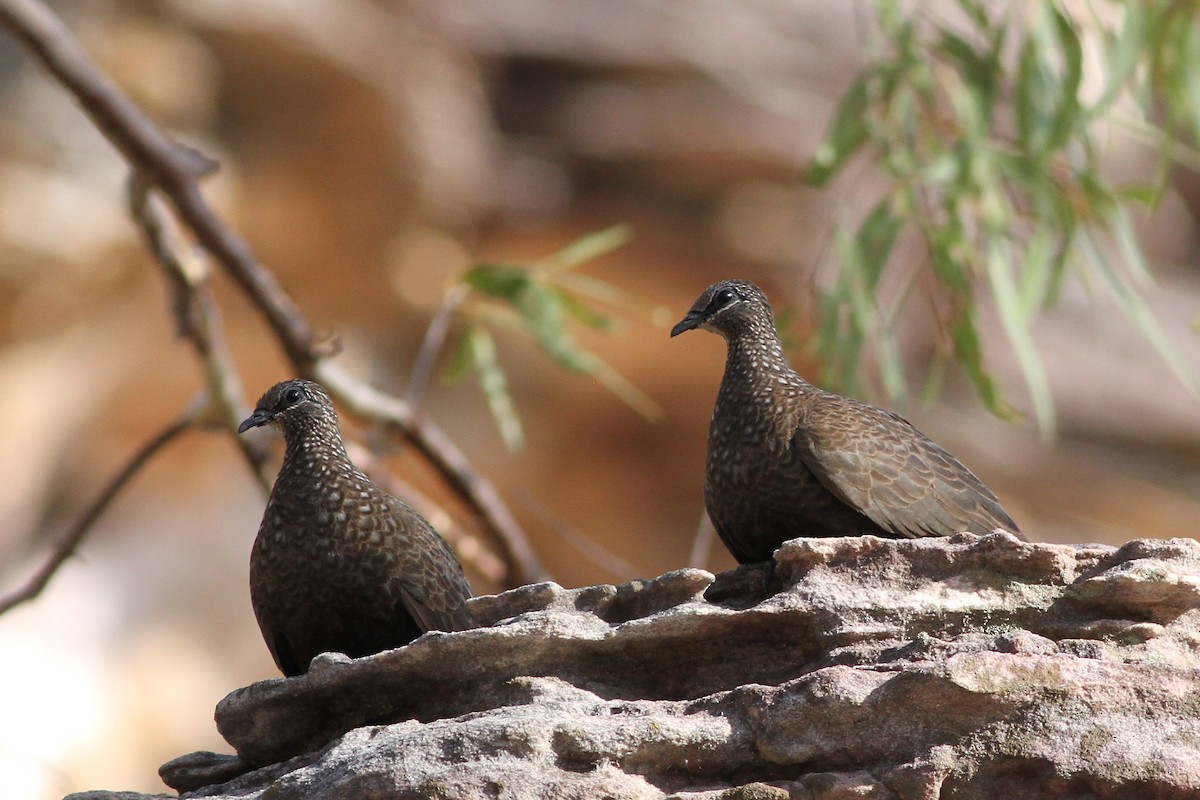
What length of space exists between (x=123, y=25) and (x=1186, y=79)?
24.1 feet

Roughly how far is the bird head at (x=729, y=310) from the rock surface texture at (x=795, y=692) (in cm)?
86

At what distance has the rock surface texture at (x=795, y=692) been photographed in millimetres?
2600

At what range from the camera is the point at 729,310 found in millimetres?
3793

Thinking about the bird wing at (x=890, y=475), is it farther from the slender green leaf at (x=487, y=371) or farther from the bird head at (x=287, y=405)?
the slender green leaf at (x=487, y=371)

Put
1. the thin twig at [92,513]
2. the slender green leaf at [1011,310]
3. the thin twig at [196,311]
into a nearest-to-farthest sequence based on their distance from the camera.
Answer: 1. the slender green leaf at [1011,310]
2. the thin twig at [92,513]
3. the thin twig at [196,311]

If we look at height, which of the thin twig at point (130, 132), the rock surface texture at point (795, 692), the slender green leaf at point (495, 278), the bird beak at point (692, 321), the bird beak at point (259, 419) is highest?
the thin twig at point (130, 132)

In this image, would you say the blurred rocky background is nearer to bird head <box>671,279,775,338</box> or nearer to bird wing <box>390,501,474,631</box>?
bird head <box>671,279,775,338</box>

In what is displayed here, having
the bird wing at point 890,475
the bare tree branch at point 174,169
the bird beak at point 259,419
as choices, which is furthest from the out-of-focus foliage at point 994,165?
the bird beak at point 259,419

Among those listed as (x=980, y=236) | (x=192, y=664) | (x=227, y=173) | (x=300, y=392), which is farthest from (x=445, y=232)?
(x=300, y=392)

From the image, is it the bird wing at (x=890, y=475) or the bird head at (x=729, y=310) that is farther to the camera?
the bird head at (x=729, y=310)

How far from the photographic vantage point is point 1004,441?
1180 cm

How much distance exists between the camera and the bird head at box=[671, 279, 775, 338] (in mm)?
3777

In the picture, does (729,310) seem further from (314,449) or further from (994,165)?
(994,165)

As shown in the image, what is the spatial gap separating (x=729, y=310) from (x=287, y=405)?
112 cm
